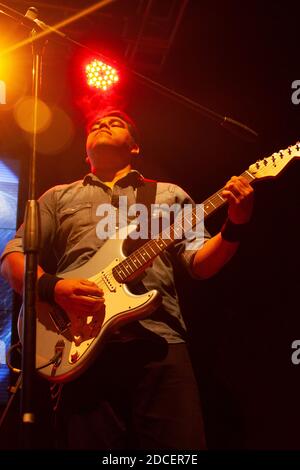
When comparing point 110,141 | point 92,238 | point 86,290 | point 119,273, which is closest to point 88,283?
point 86,290

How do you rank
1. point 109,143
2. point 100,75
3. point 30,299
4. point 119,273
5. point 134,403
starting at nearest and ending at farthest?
point 30,299, point 134,403, point 119,273, point 109,143, point 100,75

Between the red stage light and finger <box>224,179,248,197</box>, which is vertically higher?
the red stage light

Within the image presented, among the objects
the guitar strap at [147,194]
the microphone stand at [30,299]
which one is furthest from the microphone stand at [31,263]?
the guitar strap at [147,194]

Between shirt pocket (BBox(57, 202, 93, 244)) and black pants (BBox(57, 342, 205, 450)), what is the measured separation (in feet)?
1.91

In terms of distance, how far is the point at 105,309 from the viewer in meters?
2.03

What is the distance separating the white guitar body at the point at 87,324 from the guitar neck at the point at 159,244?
0.04 metres

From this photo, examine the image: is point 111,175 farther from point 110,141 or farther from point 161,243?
point 161,243

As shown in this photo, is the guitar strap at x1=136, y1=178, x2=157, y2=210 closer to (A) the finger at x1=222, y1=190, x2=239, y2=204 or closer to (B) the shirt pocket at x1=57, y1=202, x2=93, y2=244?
(B) the shirt pocket at x1=57, y1=202, x2=93, y2=244

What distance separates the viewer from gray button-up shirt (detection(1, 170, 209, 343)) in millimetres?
2129

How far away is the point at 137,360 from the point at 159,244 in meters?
0.51

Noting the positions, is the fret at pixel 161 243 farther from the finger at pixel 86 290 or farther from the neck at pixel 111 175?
the neck at pixel 111 175

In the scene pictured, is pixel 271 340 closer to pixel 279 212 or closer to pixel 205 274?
pixel 279 212

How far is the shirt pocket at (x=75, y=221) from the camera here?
2.35 m

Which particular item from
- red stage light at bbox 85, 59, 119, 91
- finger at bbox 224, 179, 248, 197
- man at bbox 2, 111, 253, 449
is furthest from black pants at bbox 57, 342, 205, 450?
red stage light at bbox 85, 59, 119, 91
